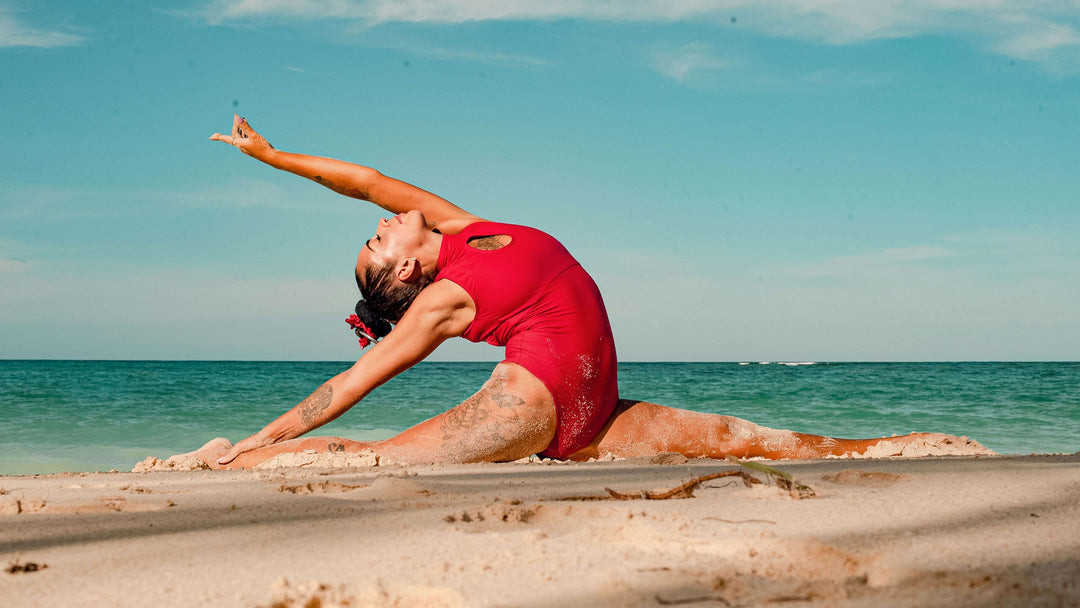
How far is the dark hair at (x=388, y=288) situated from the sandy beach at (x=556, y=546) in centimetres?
119

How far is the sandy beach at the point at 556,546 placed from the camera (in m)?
0.95

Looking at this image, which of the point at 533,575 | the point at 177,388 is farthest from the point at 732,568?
the point at 177,388

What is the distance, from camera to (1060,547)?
1.13 meters

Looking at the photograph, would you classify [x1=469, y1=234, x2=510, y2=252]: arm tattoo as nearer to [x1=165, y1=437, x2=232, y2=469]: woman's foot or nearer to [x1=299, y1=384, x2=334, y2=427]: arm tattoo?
[x1=299, y1=384, x2=334, y2=427]: arm tattoo

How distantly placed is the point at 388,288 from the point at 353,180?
798 mm

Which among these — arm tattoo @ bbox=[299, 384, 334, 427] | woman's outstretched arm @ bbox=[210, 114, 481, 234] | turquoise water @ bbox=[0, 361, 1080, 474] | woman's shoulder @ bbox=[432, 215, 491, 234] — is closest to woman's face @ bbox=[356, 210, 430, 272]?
woman's shoulder @ bbox=[432, 215, 491, 234]

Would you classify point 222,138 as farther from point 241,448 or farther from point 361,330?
point 241,448

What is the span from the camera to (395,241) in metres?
2.99

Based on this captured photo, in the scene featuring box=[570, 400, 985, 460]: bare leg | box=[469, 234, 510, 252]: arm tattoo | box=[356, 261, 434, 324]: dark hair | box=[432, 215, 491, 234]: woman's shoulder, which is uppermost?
box=[432, 215, 491, 234]: woman's shoulder

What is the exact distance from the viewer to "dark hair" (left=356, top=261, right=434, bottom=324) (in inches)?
118

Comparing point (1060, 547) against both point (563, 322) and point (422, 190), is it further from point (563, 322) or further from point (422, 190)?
point (422, 190)

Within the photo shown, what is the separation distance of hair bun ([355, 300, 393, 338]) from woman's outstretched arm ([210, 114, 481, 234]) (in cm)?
51

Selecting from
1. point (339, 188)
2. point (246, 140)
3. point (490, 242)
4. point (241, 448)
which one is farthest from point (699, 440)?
point (246, 140)

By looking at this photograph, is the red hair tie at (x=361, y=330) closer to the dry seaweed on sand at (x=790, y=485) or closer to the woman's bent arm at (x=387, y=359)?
the woman's bent arm at (x=387, y=359)
